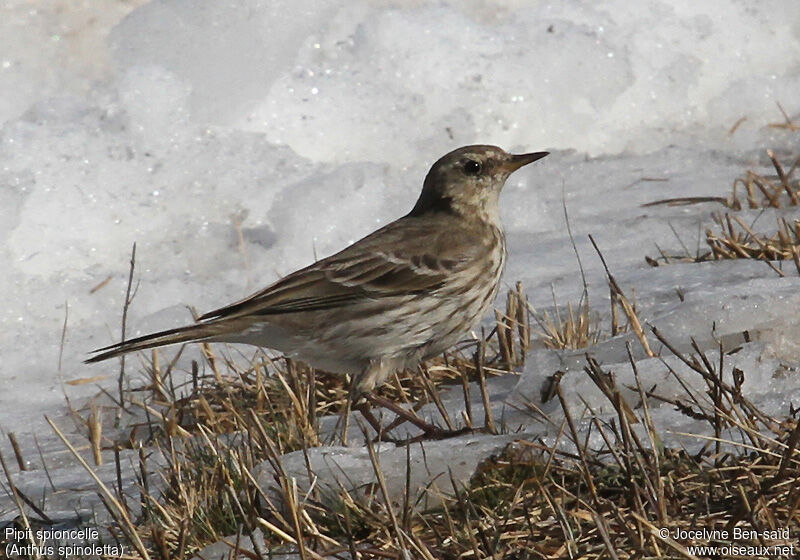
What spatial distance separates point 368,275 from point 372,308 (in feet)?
0.54

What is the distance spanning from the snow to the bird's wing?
1.10 meters

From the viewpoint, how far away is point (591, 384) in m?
4.69

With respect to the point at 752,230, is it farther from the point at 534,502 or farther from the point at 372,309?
the point at 534,502

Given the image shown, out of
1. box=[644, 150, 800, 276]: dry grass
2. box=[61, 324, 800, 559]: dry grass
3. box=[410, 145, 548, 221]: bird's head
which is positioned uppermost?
box=[410, 145, 548, 221]: bird's head

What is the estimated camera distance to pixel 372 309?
5230mm

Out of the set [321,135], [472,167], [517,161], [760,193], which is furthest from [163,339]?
[321,135]

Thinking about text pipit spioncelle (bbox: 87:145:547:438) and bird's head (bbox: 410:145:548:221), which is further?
bird's head (bbox: 410:145:548:221)

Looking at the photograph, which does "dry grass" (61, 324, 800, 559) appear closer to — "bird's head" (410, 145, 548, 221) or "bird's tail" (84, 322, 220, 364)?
"bird's tail" (84, 322, 220, 364)

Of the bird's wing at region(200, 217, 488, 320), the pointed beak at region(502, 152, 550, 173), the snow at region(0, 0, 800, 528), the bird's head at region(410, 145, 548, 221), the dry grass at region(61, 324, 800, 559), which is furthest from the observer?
the snow at region(0, 0, 800, 528)

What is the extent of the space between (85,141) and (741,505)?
6283 mm

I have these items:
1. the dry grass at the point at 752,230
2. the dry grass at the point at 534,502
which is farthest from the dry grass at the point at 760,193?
the dry grass at the point at 534,502

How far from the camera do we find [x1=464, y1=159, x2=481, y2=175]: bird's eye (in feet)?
19.4

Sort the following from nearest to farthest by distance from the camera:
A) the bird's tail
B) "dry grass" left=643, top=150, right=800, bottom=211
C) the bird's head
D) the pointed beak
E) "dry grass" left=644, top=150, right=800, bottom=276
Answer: the bird's tail
the pointed beak
the bird's head
"dry grass" left=644, top=150, right=800, bottom=276
"dry grass" left=643, top=150, right=800, bottom=211

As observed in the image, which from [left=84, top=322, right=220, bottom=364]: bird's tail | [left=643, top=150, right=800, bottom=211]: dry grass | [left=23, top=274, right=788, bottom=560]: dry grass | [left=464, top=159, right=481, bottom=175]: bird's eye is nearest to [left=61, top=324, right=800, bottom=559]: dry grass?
[left=23, top=274, right=788, bottom=560]: dry grass
